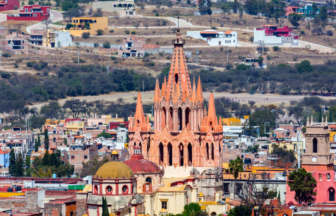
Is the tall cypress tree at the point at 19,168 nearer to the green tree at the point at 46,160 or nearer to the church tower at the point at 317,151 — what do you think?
the green tree at the point at 46,160

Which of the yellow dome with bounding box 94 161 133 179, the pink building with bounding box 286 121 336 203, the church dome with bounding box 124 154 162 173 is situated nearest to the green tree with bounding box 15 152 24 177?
the pink building with bounding box 286 121 336 203

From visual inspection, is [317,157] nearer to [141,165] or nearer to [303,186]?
[303,186]

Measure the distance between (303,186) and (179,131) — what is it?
9.09 metres

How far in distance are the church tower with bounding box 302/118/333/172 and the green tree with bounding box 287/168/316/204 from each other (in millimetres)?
2452

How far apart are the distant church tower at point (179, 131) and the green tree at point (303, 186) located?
235 inches

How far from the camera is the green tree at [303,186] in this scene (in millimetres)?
71250

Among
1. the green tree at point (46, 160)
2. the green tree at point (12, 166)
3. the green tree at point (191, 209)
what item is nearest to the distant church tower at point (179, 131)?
the green tree at point (191, 209)

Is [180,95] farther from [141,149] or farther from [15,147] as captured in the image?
[15,147]

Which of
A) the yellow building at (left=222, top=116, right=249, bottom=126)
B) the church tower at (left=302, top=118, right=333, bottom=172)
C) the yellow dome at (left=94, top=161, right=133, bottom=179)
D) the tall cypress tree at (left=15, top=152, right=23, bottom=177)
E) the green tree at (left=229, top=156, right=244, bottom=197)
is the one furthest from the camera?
the yellow building at (left=222, top=116, right=249, bottom=126)

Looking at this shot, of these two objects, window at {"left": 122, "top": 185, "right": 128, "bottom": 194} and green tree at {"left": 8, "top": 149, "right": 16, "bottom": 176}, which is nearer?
window at {"left": 122, "top": 185, "right": 128, "bottom": 194}

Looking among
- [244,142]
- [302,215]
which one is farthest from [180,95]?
[244,142]

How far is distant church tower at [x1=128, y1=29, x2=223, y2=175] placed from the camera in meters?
74.8

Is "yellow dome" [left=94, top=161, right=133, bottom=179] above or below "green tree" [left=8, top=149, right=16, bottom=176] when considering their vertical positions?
above

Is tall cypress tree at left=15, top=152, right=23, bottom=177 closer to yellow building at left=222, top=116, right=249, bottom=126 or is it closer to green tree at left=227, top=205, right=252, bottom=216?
green tree at left=227, top=205, right=252, bottom=216
